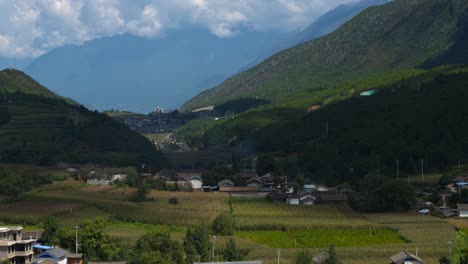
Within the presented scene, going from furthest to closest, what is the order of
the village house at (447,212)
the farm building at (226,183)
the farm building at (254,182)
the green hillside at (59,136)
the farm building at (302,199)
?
the green hillside at (59,136) < the farm building at (254,182) < the farm building at (226,183) < the farm building at (302,199) < the village house at (447,212)

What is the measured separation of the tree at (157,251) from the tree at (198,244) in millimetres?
665

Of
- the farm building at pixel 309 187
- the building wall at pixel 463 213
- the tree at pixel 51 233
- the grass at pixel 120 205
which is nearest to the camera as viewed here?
the tree at pixel 51 233

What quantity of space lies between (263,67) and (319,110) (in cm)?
8937

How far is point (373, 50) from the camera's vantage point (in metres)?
159

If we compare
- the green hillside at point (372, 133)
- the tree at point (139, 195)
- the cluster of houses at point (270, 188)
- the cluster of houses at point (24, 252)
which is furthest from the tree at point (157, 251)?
the green hillside at point (372, 133)

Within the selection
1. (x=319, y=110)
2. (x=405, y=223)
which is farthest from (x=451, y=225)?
(x=319, y=110)

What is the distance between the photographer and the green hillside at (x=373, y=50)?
14462 cm

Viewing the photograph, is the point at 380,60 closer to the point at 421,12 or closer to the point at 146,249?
the point at 421,12

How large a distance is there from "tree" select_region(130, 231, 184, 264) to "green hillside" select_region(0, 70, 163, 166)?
138 feet

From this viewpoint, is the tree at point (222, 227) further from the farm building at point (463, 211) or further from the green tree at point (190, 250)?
the farm building at point (463, 211)

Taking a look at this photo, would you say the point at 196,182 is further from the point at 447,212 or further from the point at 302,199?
the point at 447,212

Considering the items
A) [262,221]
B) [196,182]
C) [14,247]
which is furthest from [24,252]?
[196,182]

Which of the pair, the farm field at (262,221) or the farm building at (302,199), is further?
the farm building at (302,199)

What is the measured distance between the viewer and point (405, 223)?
45062 mm
